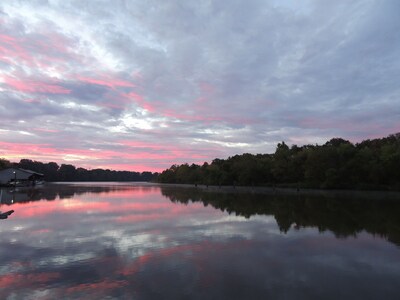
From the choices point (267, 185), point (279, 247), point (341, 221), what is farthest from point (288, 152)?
point (279, 247)

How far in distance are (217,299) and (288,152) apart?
307 ft

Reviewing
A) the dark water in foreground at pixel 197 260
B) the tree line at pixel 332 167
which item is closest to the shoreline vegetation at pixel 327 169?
the tree line at pixel 332 167

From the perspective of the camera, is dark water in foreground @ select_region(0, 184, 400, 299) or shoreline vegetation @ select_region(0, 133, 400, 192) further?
shoreline vegetation @ select_region(0, 133, 400, 192)

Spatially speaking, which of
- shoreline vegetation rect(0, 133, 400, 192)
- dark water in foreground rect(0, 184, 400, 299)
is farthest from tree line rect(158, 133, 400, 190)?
dark water in foreground rect(0, 184, 400, 299)

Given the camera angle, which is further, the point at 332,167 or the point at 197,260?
the point at 332,167

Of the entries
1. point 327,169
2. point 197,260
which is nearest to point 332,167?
point 327,169

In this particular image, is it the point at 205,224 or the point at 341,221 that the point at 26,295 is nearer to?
the point at 205,224

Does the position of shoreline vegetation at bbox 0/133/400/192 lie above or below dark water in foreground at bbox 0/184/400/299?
above

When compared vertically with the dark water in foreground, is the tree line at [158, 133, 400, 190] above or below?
above

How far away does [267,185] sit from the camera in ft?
315

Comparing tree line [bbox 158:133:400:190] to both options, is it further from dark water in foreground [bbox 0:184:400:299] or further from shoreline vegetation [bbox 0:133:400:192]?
dark water in foreground [bbox 0:184:400:299]

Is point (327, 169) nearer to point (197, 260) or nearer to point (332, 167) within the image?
point (332, 167)

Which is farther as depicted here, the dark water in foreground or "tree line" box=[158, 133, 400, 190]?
"tree line" box=[158, 133, 400, 190]

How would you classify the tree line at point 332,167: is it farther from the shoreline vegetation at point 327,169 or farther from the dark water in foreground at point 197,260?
the dark water in foreground at point 197,260
